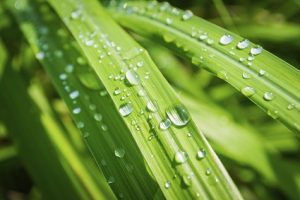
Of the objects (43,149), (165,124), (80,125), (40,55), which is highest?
(40,55)

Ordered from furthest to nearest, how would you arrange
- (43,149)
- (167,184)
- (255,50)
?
1. (43,149)
2. (255,50)
3. (167,184)

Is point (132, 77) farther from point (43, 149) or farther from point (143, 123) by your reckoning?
point (43, 149)

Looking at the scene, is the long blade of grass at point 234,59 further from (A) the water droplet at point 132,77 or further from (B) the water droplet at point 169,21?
(A) the water droplet at point 132,77

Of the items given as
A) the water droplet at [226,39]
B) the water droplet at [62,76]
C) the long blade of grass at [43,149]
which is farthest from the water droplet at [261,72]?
the long blade of grass at [43,149]

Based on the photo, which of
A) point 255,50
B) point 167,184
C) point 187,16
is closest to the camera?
point 167,184

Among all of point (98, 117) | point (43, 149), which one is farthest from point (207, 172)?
point (43, 149)

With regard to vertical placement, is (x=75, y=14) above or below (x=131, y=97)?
above

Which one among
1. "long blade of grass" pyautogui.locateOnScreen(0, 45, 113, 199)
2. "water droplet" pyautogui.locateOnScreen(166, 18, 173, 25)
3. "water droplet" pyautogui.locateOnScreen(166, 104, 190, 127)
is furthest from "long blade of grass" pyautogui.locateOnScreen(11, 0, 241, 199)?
"long blade of grass" pyautogui.locateOnScreen(0, 45, 113, 199)

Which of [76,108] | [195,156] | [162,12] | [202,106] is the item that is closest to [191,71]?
[202,106]
